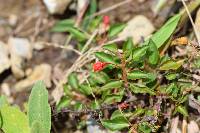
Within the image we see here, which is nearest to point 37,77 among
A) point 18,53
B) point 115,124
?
point 18,53

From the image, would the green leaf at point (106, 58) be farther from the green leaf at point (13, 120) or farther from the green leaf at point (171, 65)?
the green leaf at point (13, 120)

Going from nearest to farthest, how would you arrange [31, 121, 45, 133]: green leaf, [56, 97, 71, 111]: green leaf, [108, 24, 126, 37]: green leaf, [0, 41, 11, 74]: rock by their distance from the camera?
[31, 121, 45, 133]: green leaf < [56, 97, 71, 111]: green leaf < [108, 24, 126, 37]: green leaf < [0, 41, 11, 74]: rock

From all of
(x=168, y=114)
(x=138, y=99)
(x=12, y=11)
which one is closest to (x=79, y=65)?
(x=138, y=99)

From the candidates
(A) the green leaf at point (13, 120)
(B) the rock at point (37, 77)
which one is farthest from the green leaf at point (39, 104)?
(B) the rock at point (37, 77)

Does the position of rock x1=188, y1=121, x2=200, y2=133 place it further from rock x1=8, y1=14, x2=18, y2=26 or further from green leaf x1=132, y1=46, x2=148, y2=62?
rock x1=8, y1=14, x2=18, y2=26

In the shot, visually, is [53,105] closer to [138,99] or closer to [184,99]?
[138,99]

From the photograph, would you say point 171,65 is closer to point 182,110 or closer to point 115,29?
point 182,110

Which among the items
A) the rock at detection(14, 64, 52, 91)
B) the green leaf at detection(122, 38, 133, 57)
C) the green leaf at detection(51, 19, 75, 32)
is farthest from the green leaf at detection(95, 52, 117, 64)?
the green leaf at detection(51, 19, 75, 32)
